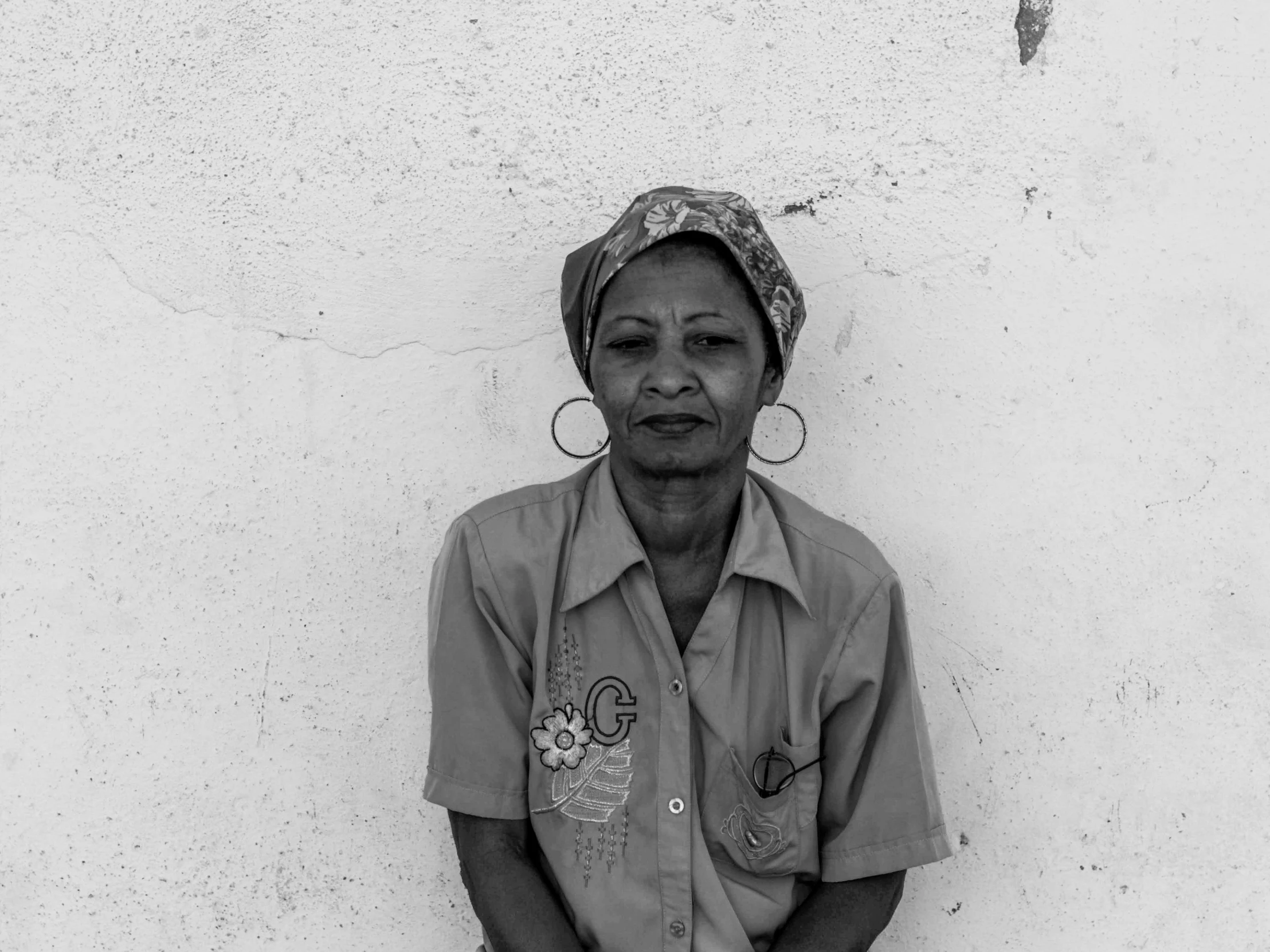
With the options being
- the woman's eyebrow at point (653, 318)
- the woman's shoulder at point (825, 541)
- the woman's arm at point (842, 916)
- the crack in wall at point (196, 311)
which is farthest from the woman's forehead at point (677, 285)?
the woman's arm at point (842, 916)

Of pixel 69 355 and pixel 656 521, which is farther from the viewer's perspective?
pixel 69 355

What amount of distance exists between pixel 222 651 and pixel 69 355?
2.08 ft

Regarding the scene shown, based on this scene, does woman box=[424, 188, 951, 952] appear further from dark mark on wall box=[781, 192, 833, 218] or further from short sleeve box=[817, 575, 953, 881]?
dark mark on wall box=[781, 192, 833, 218]

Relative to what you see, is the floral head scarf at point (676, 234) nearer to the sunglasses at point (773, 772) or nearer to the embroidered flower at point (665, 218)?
the embroidered flower at point (665, 218)

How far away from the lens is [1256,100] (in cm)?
219

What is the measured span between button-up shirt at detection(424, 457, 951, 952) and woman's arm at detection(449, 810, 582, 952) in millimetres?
38

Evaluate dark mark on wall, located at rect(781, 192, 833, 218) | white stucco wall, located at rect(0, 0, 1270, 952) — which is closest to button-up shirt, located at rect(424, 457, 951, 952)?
white stucco wall, located at rect(0, 0, 1270, 952)

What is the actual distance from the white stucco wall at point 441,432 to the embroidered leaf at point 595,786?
1.50 ft

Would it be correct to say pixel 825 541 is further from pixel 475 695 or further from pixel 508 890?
pixel 508 890

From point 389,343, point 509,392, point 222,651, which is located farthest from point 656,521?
point 222,651

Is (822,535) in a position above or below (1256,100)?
below

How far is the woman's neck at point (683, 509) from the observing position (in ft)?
6.44

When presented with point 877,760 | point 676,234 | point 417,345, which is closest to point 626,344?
point 676,234

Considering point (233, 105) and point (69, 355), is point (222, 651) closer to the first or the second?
point (69, 355)
